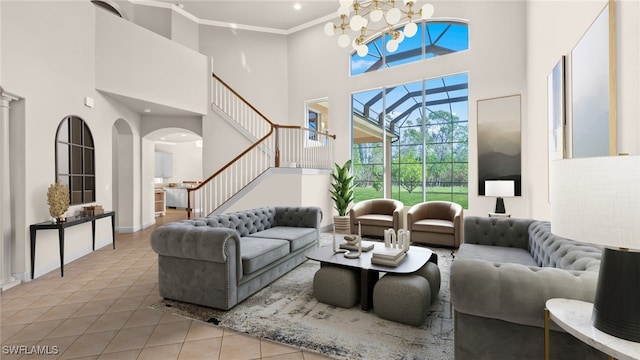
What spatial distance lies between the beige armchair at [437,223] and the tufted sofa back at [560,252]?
5.52ft

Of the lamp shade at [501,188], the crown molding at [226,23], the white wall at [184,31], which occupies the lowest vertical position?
the lamp shade at [501,188]

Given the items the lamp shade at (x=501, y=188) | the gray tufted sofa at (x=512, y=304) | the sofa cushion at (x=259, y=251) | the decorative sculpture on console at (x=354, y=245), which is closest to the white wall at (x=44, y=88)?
the sofa cushion at (x=259, y=251)

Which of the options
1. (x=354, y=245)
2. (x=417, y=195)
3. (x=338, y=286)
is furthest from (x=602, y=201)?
(x=417, y=195)

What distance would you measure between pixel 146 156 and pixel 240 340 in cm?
619

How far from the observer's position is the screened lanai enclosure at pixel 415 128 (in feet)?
19.4

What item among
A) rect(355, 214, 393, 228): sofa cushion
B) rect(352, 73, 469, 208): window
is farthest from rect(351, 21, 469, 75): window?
rect(355, 214, 393, 228): sofa cushion

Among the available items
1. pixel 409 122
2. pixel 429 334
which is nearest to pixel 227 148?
pixel 409 122

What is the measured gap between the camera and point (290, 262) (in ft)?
12.2

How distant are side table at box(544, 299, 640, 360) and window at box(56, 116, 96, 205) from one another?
566 centimetres

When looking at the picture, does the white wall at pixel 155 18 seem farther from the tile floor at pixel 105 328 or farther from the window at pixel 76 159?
the tile floor at pixel 105 328

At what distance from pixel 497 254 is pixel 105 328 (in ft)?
12.1

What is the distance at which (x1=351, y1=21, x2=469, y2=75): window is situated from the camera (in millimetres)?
6004

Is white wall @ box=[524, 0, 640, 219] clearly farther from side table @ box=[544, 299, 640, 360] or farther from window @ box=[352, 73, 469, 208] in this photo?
window @ box=[352, 73, 469, 208]

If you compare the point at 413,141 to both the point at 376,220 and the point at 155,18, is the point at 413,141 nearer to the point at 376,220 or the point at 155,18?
the point at 376,220
